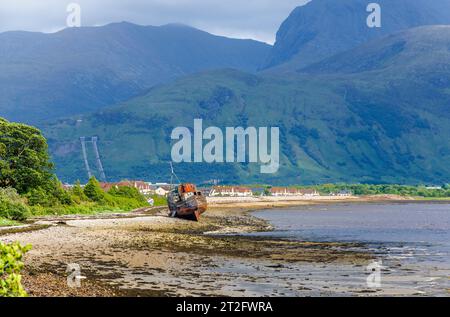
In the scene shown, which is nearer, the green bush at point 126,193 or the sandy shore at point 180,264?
the sandy shore at point 180,264

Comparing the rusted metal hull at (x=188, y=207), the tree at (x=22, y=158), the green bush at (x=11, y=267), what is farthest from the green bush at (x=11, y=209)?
the green bush at (x=11, y=267)

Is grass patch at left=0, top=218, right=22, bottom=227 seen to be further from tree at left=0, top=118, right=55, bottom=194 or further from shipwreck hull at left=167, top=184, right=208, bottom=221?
shipwreck hull at left=167, top=184, right=208, bottom=221

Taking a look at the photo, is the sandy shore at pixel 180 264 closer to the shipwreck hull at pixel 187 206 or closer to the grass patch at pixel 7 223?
the grass patch at pixel 7 223

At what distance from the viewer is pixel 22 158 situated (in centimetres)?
8506

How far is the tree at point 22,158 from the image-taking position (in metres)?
82.6

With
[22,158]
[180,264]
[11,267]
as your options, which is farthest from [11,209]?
[11,267]

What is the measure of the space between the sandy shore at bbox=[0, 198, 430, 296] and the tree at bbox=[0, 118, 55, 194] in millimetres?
20307

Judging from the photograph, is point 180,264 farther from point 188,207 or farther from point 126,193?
point 126,193

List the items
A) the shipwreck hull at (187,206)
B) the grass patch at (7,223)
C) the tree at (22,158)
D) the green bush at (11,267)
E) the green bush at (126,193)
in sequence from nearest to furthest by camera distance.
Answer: the green bush at (11,267) < the grass patch at (7,223) < the tree at (22,158) < the shipwreck hull at (187,206) < the green bush at (126,193)

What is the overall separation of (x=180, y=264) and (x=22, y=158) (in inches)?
1927

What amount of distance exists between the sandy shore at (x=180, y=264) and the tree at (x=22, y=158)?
66.6 ft
